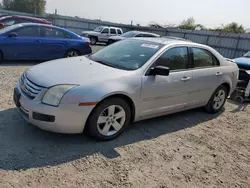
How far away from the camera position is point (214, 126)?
4.83 meters

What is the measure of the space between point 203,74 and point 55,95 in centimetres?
292

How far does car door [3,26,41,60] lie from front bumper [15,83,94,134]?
5.31 metres

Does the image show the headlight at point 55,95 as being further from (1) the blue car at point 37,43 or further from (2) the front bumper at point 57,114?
(1) the blue car at point 37,43

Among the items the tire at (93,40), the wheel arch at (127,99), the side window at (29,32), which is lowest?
the tire at (93,40)

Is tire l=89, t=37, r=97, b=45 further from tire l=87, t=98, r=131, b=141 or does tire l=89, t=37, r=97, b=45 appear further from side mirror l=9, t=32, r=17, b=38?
tire l=87, t=98, r=131, b=141

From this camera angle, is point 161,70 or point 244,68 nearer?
point 161,70

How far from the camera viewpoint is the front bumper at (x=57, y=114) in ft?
10.6

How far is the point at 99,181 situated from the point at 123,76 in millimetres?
1550

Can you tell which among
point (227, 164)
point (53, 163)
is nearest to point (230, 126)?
point (227, 164)

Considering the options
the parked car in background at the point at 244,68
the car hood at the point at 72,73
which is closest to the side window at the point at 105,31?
the parked car in background at the point at 244,68

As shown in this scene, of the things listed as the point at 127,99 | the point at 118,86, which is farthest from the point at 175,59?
the point at 118,86

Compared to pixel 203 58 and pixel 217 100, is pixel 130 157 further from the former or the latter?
pixel 217 100

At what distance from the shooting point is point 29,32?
838 centimetres

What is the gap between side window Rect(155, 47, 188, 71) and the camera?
13.8 ft
